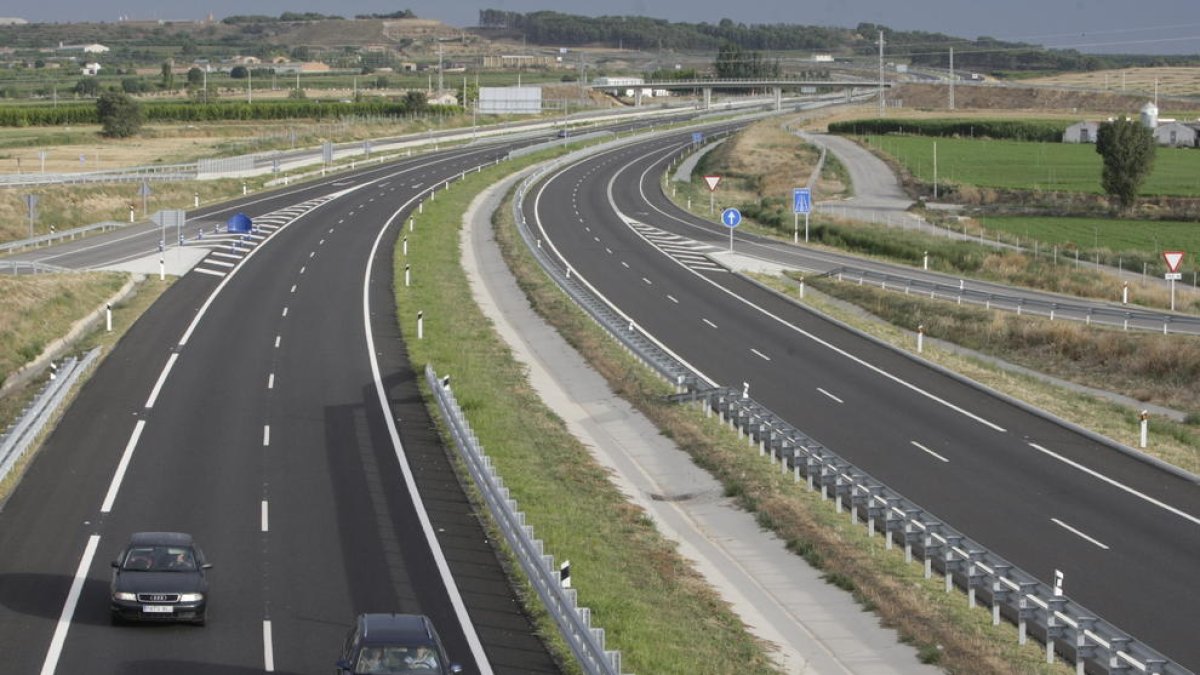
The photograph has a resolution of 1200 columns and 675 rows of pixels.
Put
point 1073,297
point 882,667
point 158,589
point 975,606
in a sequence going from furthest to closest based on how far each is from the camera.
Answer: point 1073,297, point 975,606, point 882,667, point 158,589

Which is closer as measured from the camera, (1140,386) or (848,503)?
(848,503)

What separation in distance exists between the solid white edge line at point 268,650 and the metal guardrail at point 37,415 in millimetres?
9969

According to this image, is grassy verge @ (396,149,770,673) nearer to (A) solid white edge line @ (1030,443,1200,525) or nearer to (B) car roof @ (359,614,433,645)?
(B) car roof @ (359,614,433,645)

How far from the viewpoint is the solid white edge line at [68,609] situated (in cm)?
1992

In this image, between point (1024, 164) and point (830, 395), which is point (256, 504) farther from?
point (1024, 164)

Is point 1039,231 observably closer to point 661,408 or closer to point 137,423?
point 661,408

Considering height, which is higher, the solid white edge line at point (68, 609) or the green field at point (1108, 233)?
the green field at point (1108, 233)

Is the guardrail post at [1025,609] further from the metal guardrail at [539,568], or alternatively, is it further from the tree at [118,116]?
the tree at [118,116]

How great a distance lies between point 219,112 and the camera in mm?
157375

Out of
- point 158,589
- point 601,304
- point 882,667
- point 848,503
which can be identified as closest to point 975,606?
point 882,667

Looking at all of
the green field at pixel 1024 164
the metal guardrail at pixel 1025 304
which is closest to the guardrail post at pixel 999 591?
the metal guardrail at pixel 1025 304

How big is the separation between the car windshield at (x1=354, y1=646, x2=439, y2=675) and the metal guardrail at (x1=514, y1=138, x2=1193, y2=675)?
947 centimetres

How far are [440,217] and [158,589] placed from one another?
2655 inches

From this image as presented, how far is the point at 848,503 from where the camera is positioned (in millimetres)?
32344
